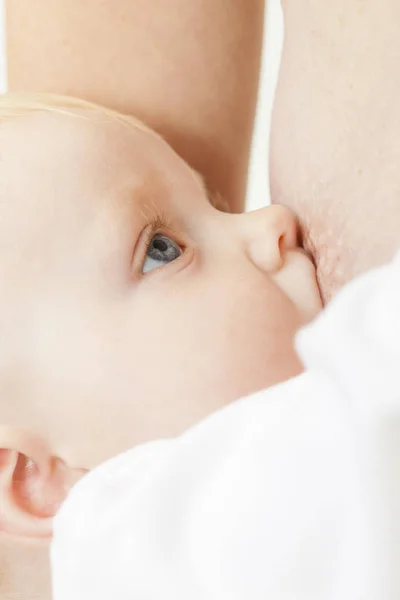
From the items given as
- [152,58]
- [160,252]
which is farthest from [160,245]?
[152,58]

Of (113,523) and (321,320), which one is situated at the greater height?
(321,320)

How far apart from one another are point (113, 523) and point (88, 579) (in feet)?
0.13

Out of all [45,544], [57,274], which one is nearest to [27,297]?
[57,274]

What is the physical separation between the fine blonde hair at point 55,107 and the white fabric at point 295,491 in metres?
0.36

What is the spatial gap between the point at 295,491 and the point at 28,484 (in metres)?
0.30

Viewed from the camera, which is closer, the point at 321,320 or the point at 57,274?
the point at 321,320

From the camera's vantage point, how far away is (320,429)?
326 millimetres

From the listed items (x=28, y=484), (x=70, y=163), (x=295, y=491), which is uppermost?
(x=70, y=163)

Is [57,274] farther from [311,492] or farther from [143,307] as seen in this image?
[311,492]

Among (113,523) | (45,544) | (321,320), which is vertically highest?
(321,320)

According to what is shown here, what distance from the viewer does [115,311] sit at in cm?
53

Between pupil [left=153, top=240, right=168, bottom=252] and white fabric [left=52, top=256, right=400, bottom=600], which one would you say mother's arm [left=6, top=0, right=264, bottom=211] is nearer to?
pupil [left=153, top=240, right=168, bottom=252]

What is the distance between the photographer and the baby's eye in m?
0.56

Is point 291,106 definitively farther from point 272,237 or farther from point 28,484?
point 28,484
